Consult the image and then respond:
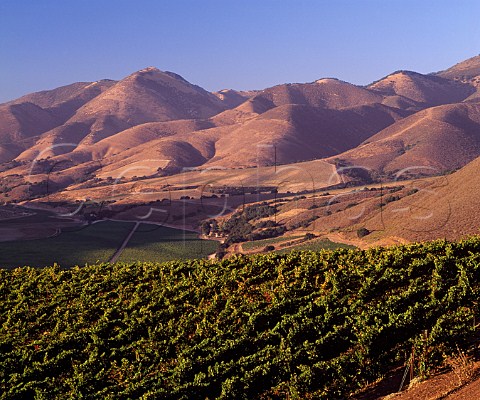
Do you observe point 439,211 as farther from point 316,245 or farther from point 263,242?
point 263,242

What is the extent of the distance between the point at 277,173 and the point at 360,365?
135 m

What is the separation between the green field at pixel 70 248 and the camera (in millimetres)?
72688

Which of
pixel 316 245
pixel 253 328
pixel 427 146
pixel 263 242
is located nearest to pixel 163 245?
pixel 263 242

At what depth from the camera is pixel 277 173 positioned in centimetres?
14938

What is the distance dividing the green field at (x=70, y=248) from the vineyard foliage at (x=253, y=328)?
160 ft

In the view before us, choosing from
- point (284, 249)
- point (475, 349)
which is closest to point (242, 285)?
point (475, 349)

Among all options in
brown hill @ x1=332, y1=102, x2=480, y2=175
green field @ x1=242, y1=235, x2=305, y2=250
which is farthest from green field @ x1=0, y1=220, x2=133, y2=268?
→ brown hill @ x1=332, y1=102, x2=480, y2=175

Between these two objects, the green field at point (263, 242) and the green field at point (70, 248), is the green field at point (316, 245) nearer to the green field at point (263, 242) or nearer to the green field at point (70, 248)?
the green field at point (263, 242)

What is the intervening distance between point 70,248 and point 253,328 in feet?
228

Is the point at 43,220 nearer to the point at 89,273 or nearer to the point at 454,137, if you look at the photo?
the point at 89,273

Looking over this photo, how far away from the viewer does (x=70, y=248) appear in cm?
8181

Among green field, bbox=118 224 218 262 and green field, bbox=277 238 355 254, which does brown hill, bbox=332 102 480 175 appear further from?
green field, bbox=277 238 355 254

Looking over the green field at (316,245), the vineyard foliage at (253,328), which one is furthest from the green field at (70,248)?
the vineyard foliage at (253,328)

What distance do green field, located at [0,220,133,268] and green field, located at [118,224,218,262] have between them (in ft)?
8.84
